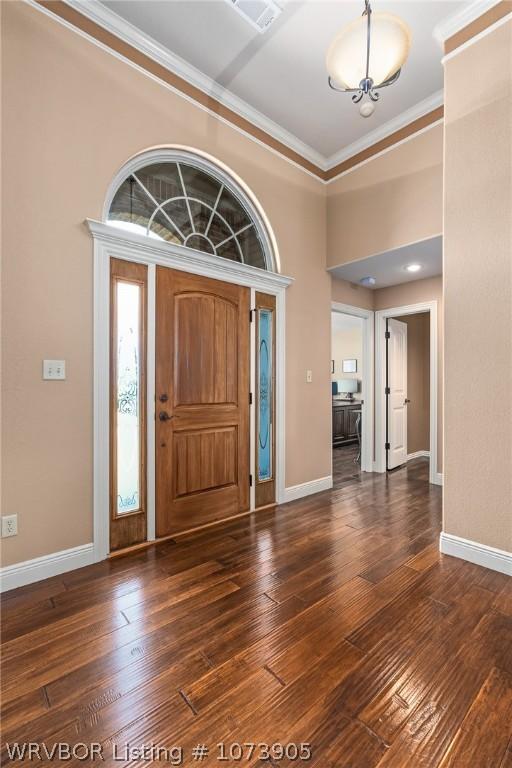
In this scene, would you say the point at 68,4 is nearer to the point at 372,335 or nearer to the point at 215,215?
the point at 215,215

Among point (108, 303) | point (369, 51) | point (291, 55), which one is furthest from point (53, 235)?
point (291, 55)

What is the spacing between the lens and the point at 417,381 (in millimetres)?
5613

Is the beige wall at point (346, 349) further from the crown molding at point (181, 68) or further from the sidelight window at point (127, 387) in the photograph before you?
the sidelight window at point (127, 387)

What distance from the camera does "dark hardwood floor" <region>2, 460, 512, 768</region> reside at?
1.18 meters

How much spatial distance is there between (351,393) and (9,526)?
21.1 ft

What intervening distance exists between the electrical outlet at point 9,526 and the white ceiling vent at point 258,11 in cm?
348

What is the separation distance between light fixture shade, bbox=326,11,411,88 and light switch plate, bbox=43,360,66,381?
2237mm

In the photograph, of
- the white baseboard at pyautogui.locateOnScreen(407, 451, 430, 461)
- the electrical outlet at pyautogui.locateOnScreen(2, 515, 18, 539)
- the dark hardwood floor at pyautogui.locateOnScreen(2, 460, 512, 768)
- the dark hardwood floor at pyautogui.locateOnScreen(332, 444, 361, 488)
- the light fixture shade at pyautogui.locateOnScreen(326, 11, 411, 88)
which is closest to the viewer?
the dark hardwood floor at pyautogui.locateOnScreen(2, 460, 512, 768)

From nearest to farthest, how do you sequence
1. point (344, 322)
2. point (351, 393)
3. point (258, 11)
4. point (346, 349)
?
point (258, 11) < point (351, 393) < point (344, 322) < point (346, 349)

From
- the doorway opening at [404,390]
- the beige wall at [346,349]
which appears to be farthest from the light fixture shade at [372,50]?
the beige wall at [346,349]

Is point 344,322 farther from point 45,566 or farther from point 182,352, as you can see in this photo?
point 45,566

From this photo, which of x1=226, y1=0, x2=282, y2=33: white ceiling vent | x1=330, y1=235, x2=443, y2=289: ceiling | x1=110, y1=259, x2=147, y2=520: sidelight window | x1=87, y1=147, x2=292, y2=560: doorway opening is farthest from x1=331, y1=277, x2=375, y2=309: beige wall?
x1=110, y1=259, x2=147, y2=520: sidelight window

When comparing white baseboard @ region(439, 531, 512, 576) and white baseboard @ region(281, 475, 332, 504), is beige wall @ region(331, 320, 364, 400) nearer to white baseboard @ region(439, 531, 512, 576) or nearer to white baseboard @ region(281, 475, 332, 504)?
white baseboard @ region(281, 475, 332, 504)

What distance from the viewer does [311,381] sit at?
3.91 m
